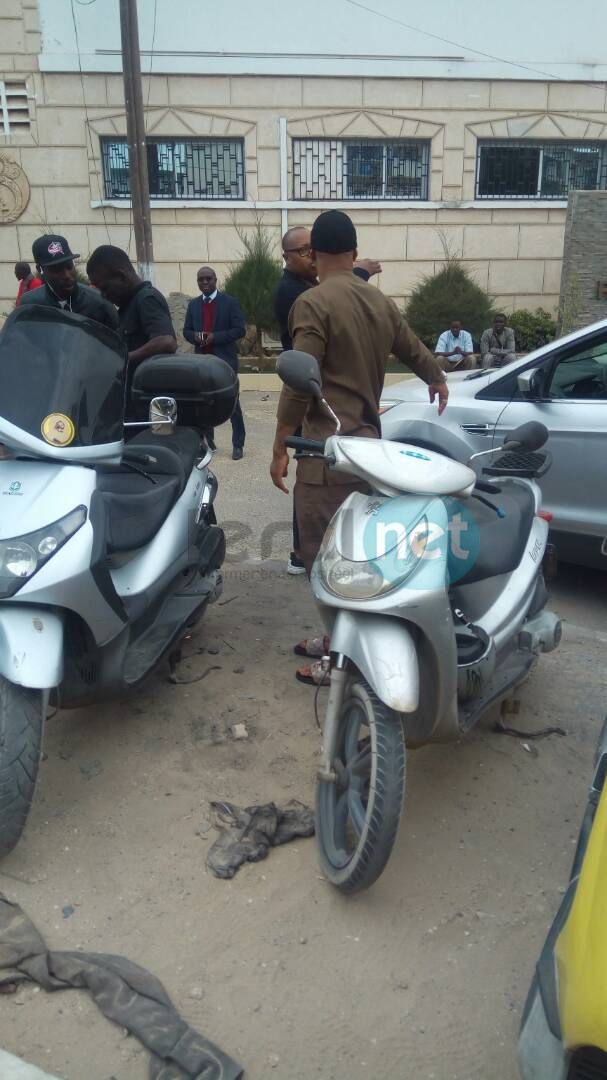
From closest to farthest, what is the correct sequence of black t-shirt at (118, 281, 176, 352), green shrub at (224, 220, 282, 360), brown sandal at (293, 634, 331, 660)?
1. brown sandal at (293, 634, 331, 660)
2. black t-shirt at (118, 281, 176, 352)
3. green shrub at (224, 220, 282, 360)

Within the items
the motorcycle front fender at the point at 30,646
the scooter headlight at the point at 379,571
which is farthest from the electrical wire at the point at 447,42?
the motorcycle front fender at the point at 30,646

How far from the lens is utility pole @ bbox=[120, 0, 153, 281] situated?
39.7 feet

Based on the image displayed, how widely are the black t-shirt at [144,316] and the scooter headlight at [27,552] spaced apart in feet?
7.08

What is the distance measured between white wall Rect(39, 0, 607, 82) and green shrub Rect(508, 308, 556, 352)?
4123mm

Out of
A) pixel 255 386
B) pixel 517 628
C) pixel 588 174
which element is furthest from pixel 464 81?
pixel 517 628

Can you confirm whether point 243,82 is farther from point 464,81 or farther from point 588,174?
point 588,174

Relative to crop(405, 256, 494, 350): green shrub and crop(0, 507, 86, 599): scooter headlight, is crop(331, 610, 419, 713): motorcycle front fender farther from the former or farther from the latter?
crop(405, 256, 494, 350): green shrub

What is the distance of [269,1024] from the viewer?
2338 mm

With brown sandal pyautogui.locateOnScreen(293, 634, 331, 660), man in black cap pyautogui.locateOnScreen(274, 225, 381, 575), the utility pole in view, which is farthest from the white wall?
brown sandal pyautogui.locateOnScreen(293, 634, 331, 660)

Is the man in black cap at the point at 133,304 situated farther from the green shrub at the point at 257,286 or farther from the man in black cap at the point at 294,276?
the green shrub at the point at 257,286

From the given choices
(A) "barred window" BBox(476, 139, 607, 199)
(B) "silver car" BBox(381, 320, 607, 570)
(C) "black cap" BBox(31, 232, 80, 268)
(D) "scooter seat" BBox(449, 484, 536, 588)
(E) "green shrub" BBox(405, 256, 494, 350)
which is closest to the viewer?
(D) "scooter seat" BBox(449, 484, 536, 588)

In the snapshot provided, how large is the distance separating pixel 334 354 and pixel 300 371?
84 cm

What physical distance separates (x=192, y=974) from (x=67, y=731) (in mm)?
1447

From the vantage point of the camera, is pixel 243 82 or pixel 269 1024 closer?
pixel 269 1024
